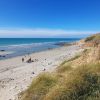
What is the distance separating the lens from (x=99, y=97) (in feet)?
20.1

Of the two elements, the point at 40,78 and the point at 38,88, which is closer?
the point at 38,88

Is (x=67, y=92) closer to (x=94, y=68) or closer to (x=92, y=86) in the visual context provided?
(x=92, y=86)

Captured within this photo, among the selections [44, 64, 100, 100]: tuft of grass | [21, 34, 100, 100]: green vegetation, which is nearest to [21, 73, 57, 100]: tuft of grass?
[21, 34, 100, 100]: green vegetation

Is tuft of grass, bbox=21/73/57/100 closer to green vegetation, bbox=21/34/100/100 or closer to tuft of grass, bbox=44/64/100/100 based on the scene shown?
green vegetation, bbox=21/34/100/100

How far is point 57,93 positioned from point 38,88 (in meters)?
1.08

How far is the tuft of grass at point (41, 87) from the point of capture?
7033mm

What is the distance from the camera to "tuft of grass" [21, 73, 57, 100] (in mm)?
7033

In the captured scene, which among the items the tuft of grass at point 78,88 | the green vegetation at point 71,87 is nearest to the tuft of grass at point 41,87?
the green vegetation at point 71,87

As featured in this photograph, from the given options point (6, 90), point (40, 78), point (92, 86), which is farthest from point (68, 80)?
point (6, 90)

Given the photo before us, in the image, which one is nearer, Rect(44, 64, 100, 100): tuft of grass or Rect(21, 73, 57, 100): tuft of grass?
Rect(44, 64, 100, 100): tuft of grass

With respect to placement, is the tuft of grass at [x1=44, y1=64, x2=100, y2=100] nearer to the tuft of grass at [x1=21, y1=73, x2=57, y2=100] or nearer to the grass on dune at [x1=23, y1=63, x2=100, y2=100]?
the grass on dune at [x1=23, y1=63, x2=100, y2=100]

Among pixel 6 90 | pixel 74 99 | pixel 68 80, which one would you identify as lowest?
pixel 6 90

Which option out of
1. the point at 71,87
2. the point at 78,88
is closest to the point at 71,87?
the point at 71,87

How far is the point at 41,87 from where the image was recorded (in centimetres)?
723
